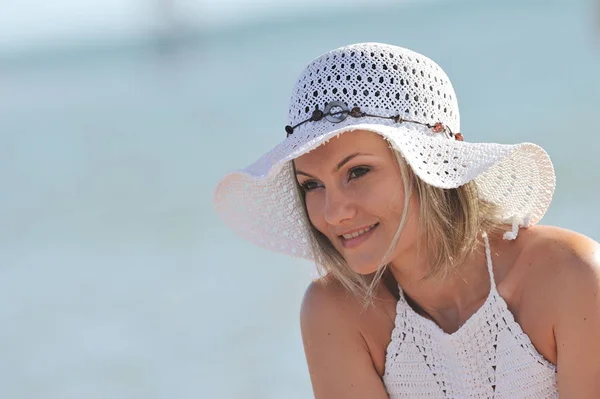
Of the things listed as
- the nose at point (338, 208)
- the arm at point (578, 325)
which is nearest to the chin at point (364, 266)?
the nose at point (338, 208)

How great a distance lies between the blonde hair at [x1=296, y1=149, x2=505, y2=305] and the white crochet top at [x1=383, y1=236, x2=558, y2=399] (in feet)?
0.30

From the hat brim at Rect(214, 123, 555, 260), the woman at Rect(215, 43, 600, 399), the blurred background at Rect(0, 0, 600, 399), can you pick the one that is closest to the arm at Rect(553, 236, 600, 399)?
the woman at Rect(215, 43, 600, 399)

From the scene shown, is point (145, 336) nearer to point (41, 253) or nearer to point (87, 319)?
point (87, 319)

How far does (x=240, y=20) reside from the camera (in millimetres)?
33531

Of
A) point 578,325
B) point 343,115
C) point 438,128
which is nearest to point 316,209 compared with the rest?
point 343,115

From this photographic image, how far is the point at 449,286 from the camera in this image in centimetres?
309

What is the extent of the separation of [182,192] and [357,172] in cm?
727

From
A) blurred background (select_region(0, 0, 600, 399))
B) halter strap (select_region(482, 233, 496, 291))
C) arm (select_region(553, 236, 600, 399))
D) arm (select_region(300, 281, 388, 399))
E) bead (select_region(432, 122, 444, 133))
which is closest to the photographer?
arm (select_region(553, 236, 600, 399))

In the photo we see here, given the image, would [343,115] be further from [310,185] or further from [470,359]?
[470,359]

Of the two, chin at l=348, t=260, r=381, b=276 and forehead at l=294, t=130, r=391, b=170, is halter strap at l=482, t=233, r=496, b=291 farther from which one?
forehead at l=294, t=130, r=391, b=170

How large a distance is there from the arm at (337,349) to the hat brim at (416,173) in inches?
8.0

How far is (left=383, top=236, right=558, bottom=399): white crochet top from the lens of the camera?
2914mm

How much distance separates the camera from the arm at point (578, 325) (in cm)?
278

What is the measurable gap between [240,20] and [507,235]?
31.2 metres
